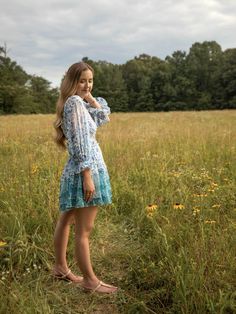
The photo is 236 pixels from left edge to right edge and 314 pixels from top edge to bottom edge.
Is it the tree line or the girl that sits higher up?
the tree line

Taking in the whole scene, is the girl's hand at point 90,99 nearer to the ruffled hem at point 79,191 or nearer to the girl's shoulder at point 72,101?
the girl's shoulder at point 72,101

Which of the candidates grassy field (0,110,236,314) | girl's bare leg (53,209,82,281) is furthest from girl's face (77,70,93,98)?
grassy field (0,110,236,314)

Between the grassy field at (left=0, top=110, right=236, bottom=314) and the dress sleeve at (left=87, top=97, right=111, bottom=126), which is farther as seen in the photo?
the dress sleeve at (left=87, top=97, right=111, bottom=126)

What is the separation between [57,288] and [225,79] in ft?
175

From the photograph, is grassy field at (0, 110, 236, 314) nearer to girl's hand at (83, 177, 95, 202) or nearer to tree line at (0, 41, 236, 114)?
girl's hand at (83, 177, 95, 202)

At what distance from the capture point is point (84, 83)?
266 centimetres

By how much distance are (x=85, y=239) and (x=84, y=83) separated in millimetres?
1096

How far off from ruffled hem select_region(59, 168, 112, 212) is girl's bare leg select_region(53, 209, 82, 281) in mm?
223

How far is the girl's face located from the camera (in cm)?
263

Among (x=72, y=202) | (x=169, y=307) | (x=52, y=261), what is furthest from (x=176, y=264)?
(x=52, y=261)

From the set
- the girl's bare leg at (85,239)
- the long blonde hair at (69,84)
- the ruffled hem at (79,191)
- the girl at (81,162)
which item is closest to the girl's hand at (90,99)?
the girl at (81,162)

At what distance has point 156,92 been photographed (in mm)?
57312

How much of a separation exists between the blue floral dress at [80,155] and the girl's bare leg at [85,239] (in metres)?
0.08

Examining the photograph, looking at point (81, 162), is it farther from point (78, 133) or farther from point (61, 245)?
point (61, 245)
